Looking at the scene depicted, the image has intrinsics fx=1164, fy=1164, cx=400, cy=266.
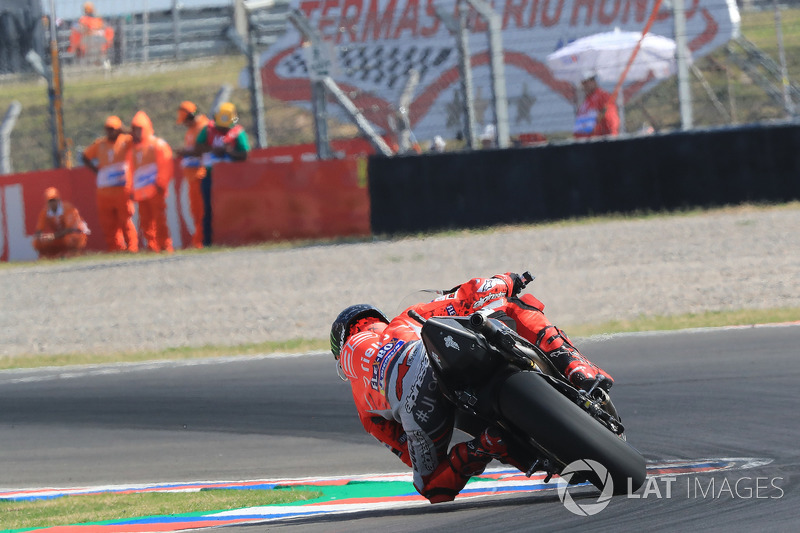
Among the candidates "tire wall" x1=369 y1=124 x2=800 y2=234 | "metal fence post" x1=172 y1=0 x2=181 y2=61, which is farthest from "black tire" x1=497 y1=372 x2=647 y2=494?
"metal fence post" x1=172 y1=0 x2=181 y2=61

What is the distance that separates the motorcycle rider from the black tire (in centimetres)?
25

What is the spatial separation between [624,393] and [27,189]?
1219 cm

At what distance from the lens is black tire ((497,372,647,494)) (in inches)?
146

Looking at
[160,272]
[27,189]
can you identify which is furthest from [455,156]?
[27,189]

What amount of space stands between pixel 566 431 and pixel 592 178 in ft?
31.2

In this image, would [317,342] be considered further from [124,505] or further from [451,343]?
[451,343]

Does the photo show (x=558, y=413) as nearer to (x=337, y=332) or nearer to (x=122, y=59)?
(x=337, y=332)

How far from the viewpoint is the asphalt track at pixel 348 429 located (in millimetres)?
4168

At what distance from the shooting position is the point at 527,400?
380 centimetres

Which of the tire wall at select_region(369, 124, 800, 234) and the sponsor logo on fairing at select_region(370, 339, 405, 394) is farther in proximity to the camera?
the tire wall at select_region(369, 124, 800, 234)

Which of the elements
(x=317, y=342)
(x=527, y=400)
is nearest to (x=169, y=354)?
(x=317, y=342)

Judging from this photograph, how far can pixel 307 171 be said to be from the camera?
48.0 ft
